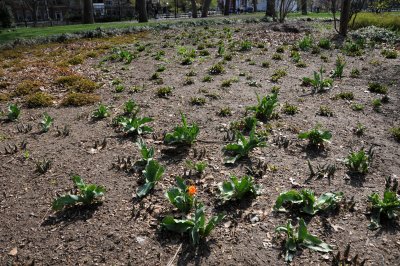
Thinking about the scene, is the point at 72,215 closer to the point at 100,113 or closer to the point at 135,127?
the point at 135,127

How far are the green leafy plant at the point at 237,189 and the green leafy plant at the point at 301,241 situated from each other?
2.24ft

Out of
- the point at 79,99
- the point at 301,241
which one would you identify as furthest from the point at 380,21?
the point at 301,241

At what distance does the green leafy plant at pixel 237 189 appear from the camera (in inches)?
151

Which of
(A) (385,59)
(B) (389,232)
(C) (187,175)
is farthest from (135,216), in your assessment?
(A) (385,59)

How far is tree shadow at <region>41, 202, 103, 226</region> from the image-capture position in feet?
12.4

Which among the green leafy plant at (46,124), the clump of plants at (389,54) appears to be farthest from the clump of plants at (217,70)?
the clump of plants at (389,54)

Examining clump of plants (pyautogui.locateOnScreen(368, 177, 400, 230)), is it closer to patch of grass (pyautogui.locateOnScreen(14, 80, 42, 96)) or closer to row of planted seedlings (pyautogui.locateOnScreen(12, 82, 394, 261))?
row of planted seedlings (pyautogui.locateOnScreen(12, 82, 394, 261))

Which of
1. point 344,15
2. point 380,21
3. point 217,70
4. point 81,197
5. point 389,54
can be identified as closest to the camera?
point 81,197

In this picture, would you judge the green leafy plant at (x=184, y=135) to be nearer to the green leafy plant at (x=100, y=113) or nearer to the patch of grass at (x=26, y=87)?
the green leafy plant at (x=100, y=113)

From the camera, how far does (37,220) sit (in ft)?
12.5

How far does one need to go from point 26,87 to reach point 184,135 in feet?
17.5

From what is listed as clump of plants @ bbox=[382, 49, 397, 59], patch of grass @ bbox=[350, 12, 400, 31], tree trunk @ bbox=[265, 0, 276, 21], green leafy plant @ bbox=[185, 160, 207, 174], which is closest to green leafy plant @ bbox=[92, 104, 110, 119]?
green leafy plant @ bbox=[185, 160, 207, 174]

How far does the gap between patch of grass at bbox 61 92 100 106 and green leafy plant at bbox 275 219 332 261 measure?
5569 millimetres

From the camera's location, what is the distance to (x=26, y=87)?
27.6ft
